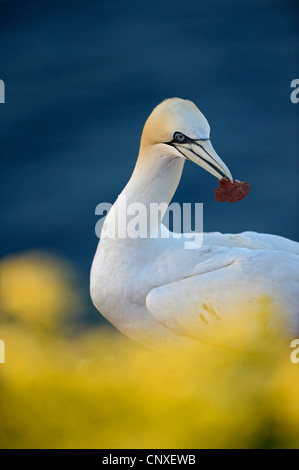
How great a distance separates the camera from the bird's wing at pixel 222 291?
3.83m

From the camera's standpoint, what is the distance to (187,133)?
12.8ft

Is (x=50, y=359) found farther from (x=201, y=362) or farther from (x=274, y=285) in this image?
(x=274, y=285)

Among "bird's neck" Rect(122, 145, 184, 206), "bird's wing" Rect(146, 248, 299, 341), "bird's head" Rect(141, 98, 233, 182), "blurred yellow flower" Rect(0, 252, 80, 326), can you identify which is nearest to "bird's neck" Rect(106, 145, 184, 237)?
"bird's neck" Rect(122, 145, 184, 206)

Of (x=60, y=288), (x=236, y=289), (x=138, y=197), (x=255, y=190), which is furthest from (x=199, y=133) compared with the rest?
(x=255, y=190)

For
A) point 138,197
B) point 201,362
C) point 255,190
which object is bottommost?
point 201,362

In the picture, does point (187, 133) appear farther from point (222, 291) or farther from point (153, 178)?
point (222, 291)

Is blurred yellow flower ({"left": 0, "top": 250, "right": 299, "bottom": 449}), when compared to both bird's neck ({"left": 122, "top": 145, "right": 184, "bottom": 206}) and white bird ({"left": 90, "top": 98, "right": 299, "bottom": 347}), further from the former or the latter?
bird's neck ({"left": 122, "top": 145, "right": 184, "bottom": 206})

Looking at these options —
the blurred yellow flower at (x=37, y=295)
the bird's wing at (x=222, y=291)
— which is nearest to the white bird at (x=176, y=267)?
the bird's wing at (x=222, y=291)

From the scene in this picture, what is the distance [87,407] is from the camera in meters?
1.21

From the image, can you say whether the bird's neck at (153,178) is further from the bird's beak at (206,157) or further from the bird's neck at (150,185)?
the bird's beak at (206,157)

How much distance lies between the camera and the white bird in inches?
152

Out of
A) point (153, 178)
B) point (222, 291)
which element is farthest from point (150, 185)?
point (222, 291)

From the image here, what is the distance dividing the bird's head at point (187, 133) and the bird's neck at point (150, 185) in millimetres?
181

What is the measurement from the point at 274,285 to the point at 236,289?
21 cm
